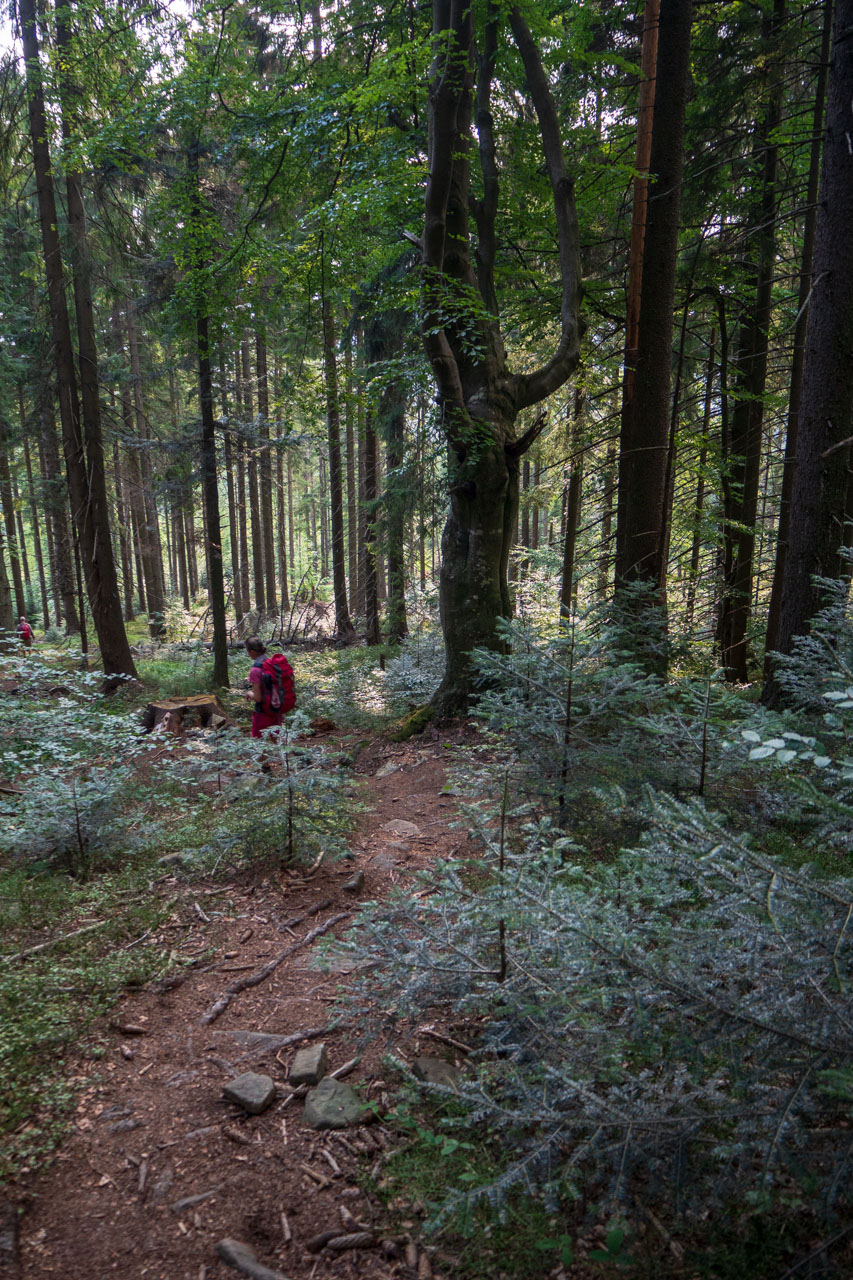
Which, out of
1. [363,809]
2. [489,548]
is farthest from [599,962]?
[489,548]

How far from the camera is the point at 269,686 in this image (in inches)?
286

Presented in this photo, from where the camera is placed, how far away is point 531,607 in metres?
12.8

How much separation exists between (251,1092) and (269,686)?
475 cm

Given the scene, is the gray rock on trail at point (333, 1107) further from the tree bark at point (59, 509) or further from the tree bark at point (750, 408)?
the tree bark at point (59, 509)

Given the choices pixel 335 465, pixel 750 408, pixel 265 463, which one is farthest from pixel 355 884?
pixel 265 463

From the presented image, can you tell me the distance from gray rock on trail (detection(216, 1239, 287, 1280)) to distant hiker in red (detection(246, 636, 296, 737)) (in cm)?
517

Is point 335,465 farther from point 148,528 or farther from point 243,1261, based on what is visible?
point 243,1261

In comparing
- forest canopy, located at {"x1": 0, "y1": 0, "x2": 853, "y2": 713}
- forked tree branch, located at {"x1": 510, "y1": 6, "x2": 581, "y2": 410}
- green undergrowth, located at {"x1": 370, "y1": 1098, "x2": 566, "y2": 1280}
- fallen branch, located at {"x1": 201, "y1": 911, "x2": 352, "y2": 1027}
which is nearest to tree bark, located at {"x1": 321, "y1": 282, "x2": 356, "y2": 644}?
forest canopy, located at {"x1": 0, "y1": 0, "x2": 853, "y2": 713}

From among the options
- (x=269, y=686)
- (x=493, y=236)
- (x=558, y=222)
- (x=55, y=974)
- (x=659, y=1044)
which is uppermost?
(x=493, y=236)

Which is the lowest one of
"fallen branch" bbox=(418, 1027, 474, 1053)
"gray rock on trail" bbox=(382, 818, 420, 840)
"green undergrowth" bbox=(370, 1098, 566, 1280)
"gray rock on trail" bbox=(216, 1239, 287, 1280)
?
"gray rock on trail" bbox=(382, 818, 420, 840)

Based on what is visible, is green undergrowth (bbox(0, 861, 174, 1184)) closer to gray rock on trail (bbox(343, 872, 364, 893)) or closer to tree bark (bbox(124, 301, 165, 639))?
gray rock on trail (bbox(343, 872, 364, 893))

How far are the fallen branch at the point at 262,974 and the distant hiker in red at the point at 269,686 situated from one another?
311cm

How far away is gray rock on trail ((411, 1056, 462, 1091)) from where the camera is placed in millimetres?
2753

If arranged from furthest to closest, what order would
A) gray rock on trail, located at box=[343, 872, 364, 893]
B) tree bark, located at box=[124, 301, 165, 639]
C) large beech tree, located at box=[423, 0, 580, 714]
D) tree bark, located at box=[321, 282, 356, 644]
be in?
1. tree bark, located at box=[124, 301, 165, 639]
2. tree bark, located at box=[321, 282, 356, 644]
3. large beech tree, located at box=[423, 0, 580, 714]
4. gray rock on trail, located at box=[343, 872, 364, 893]
